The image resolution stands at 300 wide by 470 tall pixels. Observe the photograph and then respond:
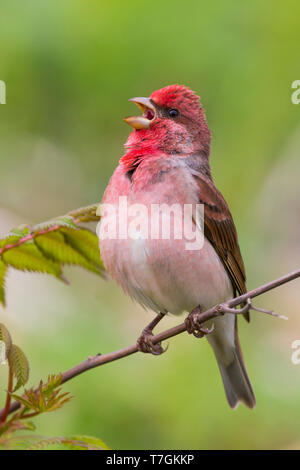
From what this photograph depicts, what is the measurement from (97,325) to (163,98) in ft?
5.60

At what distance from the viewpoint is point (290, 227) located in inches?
233

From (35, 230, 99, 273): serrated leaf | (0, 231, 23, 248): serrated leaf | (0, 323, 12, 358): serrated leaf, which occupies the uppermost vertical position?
(35, 230, 99, 273): serrated leaf

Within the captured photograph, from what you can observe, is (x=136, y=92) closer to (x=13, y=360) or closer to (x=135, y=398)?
(x=135, y=398)

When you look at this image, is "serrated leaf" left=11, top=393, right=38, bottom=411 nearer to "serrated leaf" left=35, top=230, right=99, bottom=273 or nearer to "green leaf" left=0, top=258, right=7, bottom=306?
"green leaf" left=0, top=258, right=7, bottom=306

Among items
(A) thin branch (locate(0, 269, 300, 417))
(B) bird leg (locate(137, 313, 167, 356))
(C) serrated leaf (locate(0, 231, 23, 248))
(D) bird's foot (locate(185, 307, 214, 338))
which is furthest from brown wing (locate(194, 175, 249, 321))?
(C) serrated leaf (locate(0, 231, 23, 248))

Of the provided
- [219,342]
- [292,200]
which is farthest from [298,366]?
[292,200]

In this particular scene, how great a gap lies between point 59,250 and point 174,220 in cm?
75

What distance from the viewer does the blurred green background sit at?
4652mm

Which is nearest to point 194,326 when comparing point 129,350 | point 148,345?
point 148,345

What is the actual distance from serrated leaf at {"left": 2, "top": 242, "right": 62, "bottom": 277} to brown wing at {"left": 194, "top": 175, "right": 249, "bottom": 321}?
1.11 metres

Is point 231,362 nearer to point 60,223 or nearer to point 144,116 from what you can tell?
point 144,116

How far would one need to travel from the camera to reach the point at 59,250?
2.83 m

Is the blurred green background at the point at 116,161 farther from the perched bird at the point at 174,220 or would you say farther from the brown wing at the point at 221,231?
the brown wing at the point at 221,231

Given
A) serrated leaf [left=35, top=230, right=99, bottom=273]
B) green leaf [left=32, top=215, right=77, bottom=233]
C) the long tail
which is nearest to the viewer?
green leaf [left=32, top=215, right=77, bottom=233]
